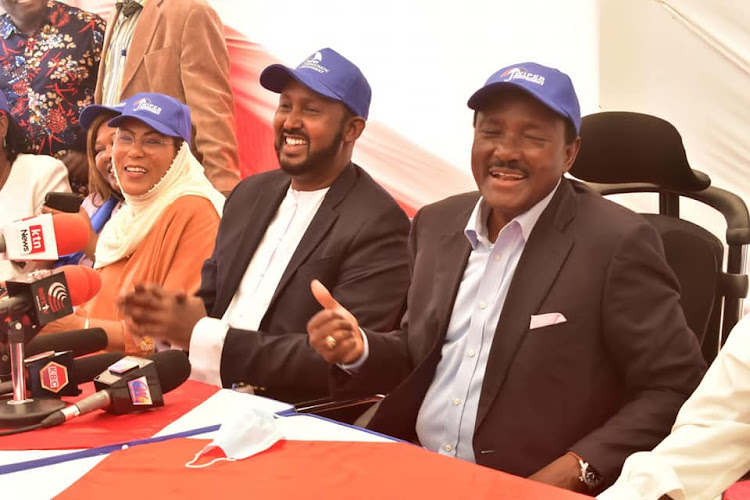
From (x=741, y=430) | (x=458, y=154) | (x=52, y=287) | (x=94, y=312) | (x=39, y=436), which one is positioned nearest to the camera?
(x=741, y=430)

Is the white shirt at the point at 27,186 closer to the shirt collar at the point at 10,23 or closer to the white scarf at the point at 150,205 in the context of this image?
the shirt collar at the point at 10,23

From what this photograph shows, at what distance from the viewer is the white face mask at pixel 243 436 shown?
49.1 inches

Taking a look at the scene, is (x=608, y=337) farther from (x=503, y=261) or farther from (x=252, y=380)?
(x=252, y=380)

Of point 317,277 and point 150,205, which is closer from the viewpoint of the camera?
point 317,277

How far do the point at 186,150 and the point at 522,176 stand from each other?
1.58 metres

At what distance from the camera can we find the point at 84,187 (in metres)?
3.99

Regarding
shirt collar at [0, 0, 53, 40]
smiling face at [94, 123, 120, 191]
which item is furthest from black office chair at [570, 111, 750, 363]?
shirt collar at [0, 0, 53, 40]

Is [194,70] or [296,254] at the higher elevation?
[194,70]

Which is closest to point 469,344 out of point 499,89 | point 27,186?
point 499,89

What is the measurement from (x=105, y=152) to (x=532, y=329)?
2.39 m

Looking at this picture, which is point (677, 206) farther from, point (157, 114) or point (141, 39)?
point (141, 39)

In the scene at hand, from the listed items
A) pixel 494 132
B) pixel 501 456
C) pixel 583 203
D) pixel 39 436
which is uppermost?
pixel 494 132

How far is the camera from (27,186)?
148 inches

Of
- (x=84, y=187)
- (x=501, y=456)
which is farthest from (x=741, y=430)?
(x=84, y=187)
